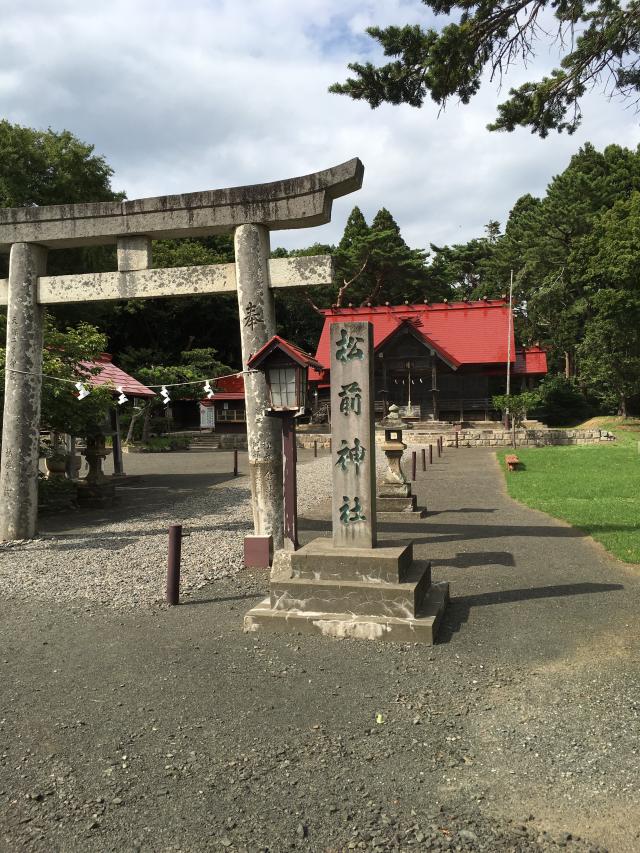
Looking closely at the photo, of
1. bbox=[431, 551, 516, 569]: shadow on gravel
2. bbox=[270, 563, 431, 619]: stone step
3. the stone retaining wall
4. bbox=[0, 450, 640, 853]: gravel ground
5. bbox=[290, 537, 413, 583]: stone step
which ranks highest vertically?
the stone retaining wall

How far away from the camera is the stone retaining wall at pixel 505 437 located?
29.1 m

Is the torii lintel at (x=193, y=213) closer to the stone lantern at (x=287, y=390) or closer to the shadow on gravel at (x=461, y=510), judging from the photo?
the stone lantern at (x=287, y=390)

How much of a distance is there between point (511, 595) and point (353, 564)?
6.55 ft

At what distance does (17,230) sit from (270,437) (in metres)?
5.21

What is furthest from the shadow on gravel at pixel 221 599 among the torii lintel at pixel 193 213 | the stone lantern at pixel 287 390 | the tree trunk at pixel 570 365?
the tree trunk at pixel 570 365

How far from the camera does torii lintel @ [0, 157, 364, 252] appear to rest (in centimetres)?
800

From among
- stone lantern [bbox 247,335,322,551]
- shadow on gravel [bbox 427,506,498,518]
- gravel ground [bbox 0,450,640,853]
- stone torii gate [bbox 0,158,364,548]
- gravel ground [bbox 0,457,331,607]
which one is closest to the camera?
gravel ground [bbox 0,450,640,853]

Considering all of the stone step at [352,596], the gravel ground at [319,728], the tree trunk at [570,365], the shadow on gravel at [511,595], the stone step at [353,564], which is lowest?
the gravel ground at [319,728]

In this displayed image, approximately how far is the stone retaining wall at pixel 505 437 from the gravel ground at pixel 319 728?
2241 cm

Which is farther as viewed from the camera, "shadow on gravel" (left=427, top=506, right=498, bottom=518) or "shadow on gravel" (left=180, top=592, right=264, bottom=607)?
"shadow on gravel" (left=427, top=506, right=498, bottom=518)

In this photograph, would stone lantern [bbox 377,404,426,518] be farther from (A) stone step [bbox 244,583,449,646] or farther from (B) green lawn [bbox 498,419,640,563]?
(A) stone step [bbox 244,583,449,646]

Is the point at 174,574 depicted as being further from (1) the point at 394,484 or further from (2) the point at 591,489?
(2) the point at 591,489

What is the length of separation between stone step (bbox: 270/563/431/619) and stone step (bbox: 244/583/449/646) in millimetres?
54

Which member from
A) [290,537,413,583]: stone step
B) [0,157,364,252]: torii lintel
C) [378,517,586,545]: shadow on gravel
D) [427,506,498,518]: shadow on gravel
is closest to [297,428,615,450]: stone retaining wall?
[427,506,498,518]: shadow on gravel
